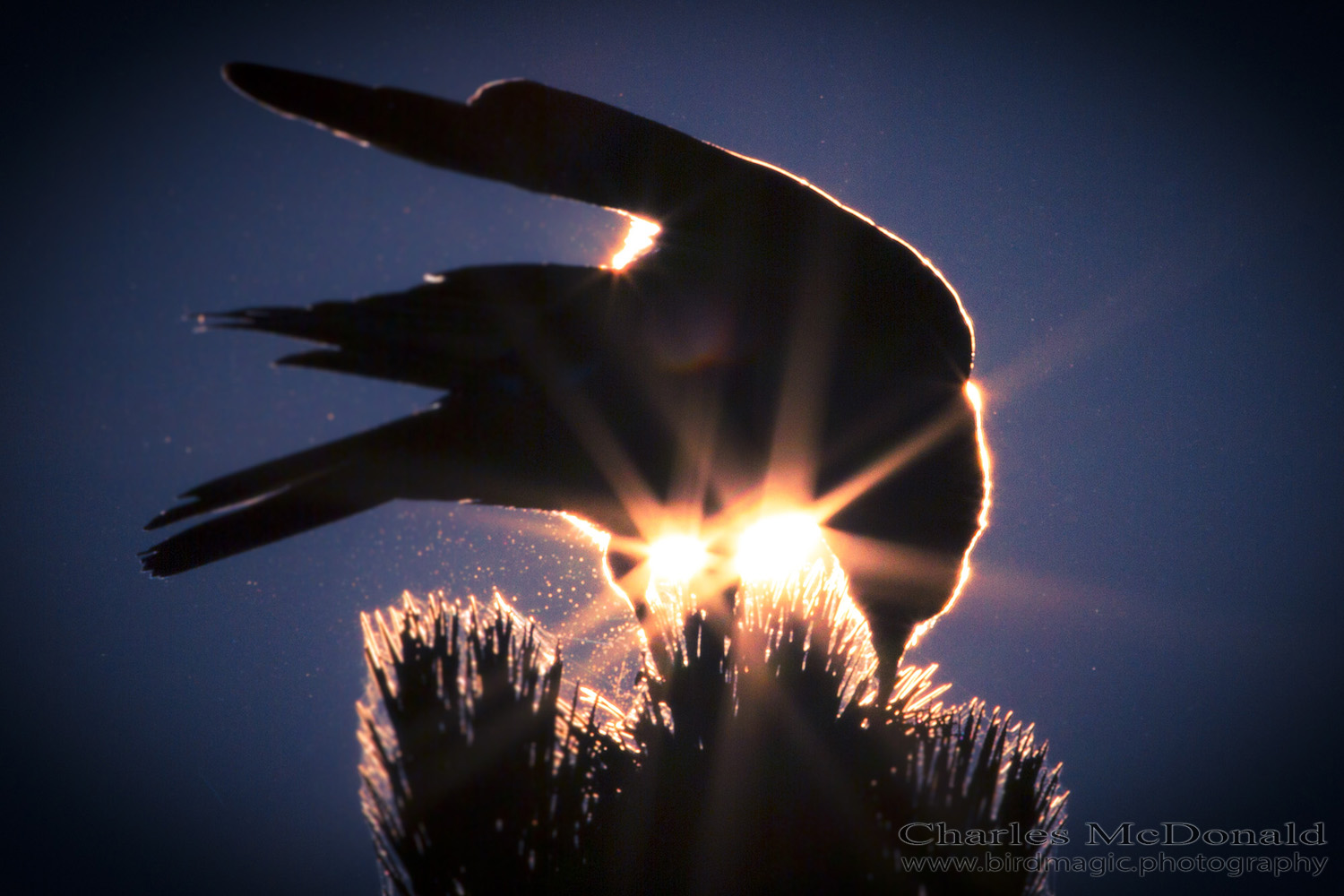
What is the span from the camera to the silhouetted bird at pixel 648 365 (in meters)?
0.66

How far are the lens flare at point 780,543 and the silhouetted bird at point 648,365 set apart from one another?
0.12 ft

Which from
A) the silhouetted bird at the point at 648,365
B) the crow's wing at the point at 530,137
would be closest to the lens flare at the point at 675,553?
the silhouetted bird at the point at 648,365

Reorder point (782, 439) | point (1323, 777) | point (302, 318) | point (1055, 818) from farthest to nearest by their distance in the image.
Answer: point (1323, 777) → point (782, 439) → point (1055, 818) → point (302, 318)

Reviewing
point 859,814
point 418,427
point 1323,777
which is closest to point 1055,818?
point 859,814

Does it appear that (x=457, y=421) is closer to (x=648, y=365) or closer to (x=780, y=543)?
(x=648, y=365)

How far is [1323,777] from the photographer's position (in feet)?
10.6

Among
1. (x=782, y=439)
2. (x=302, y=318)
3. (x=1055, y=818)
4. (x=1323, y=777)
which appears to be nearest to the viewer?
(x=302, y=318)

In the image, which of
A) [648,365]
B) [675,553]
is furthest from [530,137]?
[675,553]

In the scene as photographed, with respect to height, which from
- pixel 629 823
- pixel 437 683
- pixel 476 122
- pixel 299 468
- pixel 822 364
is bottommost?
pixel 629 823

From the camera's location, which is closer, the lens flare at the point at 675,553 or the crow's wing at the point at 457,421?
the crow's wing at the point at 457,421

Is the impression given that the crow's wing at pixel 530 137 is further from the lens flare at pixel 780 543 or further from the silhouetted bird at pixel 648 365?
the lens flare at pixel 780 543

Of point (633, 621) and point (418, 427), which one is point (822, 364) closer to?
point (633, 621)

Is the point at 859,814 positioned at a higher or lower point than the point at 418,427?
lower

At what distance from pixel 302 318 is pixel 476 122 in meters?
0.32
